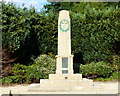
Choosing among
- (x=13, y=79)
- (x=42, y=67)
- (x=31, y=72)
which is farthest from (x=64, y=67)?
(x=13, y=79)

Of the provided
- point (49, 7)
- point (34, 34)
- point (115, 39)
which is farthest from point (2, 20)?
point (49, 7)

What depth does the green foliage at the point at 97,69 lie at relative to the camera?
1433cm

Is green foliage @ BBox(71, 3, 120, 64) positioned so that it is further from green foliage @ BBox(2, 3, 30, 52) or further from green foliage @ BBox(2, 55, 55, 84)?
green foliage @ BBox(2, 3, 30, 52)

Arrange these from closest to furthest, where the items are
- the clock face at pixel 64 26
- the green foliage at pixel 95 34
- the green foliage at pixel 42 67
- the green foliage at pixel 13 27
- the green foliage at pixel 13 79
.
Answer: the clock face at pixel 64 26 → the green foliage at pixel 13 79 → the green foliage at pixel 42 67 → the green foliage at pixel 13 27 → the green foliage at pixel 95 34

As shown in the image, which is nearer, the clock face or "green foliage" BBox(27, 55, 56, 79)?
the clock face

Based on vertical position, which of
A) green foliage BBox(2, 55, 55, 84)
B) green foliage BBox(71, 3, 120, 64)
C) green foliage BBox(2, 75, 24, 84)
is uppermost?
green foliage BBox(71, 3, 120, 64)

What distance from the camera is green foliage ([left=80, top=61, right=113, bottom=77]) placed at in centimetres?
1433

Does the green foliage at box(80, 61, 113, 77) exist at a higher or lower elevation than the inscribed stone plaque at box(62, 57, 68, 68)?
lower

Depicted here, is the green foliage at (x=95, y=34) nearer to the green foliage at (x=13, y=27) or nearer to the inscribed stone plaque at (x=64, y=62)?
the inscribed stone plaque at (x=64, y=62)

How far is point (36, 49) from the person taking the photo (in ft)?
51.5

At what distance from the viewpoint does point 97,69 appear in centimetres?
1441

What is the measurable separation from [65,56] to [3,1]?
5644 mm

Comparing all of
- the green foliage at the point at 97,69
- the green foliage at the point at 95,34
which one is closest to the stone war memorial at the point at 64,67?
the green foliage at the point at 97,69

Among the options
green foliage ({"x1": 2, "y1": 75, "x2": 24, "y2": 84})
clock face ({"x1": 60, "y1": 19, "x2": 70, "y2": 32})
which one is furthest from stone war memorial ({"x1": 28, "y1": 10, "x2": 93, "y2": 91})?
green foliage ({"x1": 2, "y1": 75, "x2": 24, "y2": 84})
